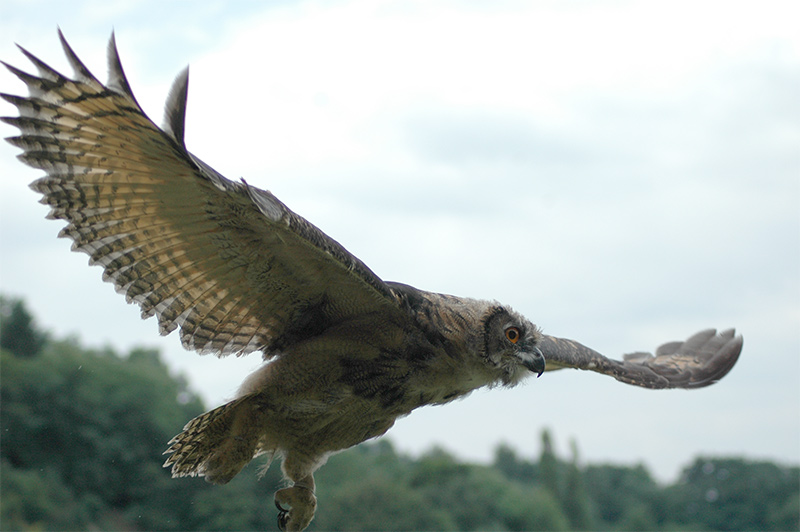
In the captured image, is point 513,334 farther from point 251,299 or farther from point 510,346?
point 251,299

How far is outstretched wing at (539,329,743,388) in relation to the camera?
5910 mm

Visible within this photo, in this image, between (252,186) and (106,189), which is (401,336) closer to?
(252,186)

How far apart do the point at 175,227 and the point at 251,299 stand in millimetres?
699

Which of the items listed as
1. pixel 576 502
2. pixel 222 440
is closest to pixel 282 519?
pixel 222 440

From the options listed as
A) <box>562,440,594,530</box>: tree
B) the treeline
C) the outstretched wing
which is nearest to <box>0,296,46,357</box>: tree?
the treeline

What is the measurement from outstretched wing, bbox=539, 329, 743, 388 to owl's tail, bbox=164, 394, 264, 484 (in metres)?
1.96

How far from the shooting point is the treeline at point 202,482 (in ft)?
169

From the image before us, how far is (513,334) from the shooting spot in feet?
15.9

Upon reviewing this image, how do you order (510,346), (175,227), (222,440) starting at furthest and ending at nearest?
(222,440)
(510,346)
(175,227)

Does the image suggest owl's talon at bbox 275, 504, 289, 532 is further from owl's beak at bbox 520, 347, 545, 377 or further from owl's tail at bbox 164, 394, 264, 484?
owl's beak at bbox 520, 347, 545, 377

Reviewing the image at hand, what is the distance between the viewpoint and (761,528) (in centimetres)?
6956

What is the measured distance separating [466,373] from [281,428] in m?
1.16

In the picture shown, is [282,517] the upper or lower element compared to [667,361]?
lower

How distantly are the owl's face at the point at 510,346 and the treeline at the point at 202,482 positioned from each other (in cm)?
3651
